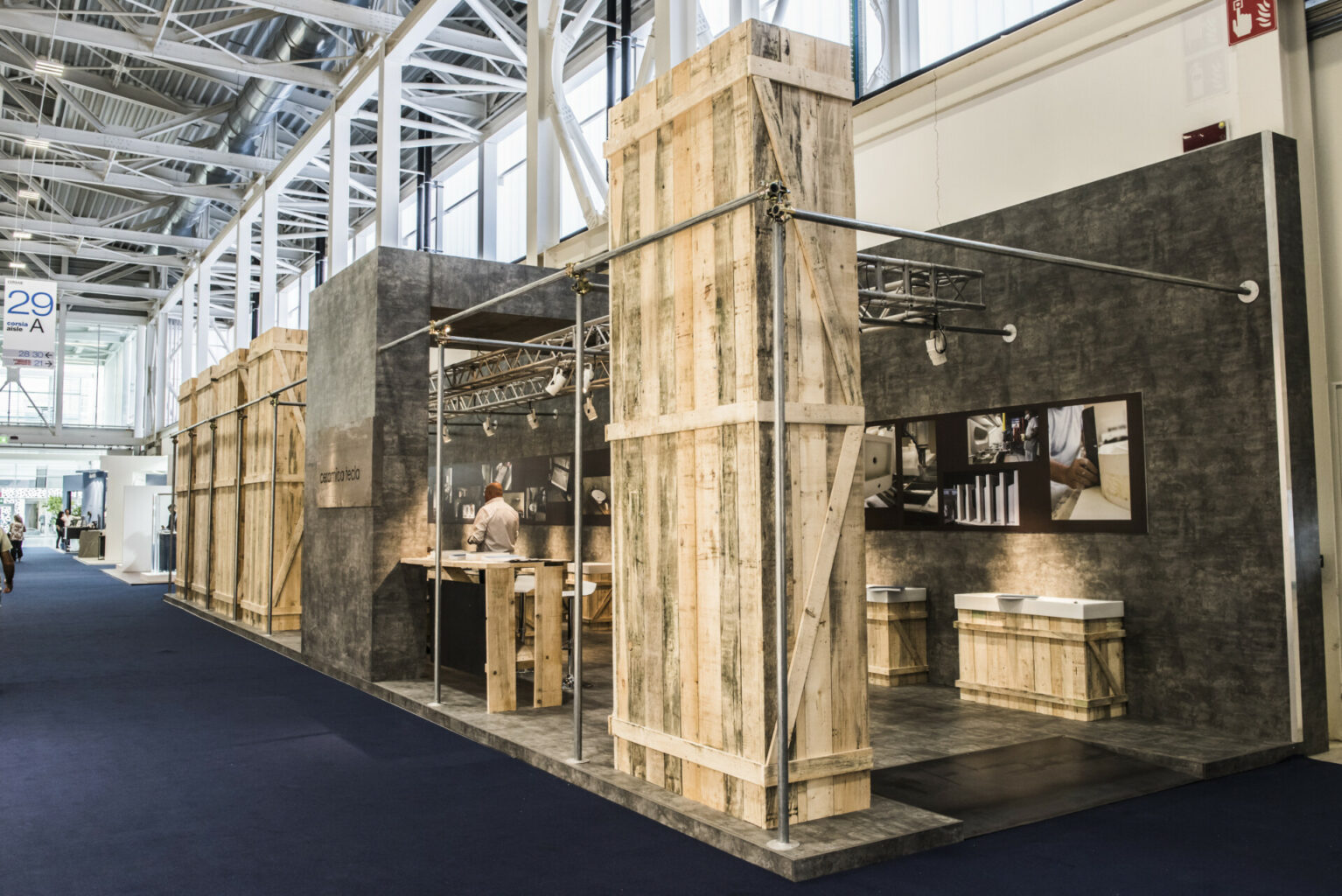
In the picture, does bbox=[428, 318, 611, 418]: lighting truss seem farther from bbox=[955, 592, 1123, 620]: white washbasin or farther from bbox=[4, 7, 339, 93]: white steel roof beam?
bbox=[4, 7, 339, 93]: white steel roof beam

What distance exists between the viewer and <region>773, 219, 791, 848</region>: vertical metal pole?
4.24 m

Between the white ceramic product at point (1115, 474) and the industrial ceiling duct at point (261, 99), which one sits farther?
the industrial ceiling duct at point (261, 99)

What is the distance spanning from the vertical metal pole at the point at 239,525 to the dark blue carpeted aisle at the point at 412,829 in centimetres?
563

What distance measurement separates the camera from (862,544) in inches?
187

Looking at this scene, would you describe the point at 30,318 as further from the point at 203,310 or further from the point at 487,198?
the point at 487,198

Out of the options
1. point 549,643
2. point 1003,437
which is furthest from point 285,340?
point 1003,437

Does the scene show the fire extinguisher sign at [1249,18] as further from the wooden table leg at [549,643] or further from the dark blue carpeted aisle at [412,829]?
the wooden table leg at [549,643]

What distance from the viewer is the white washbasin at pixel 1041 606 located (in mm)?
6938

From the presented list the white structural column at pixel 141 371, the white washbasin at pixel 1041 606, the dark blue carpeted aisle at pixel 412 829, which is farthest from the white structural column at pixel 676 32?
the white structural column at pixel 141 371

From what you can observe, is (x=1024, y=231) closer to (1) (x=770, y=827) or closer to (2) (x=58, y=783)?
(1) (x=770, y=827)

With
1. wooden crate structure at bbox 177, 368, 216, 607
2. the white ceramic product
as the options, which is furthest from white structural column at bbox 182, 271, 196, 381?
the white ceramic product

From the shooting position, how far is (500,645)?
725 cm

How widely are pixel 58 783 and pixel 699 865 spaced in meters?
3.89

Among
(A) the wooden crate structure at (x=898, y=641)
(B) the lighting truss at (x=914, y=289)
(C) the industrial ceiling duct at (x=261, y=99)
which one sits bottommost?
(A) the wooden crate structure at (x=898, y=641)
